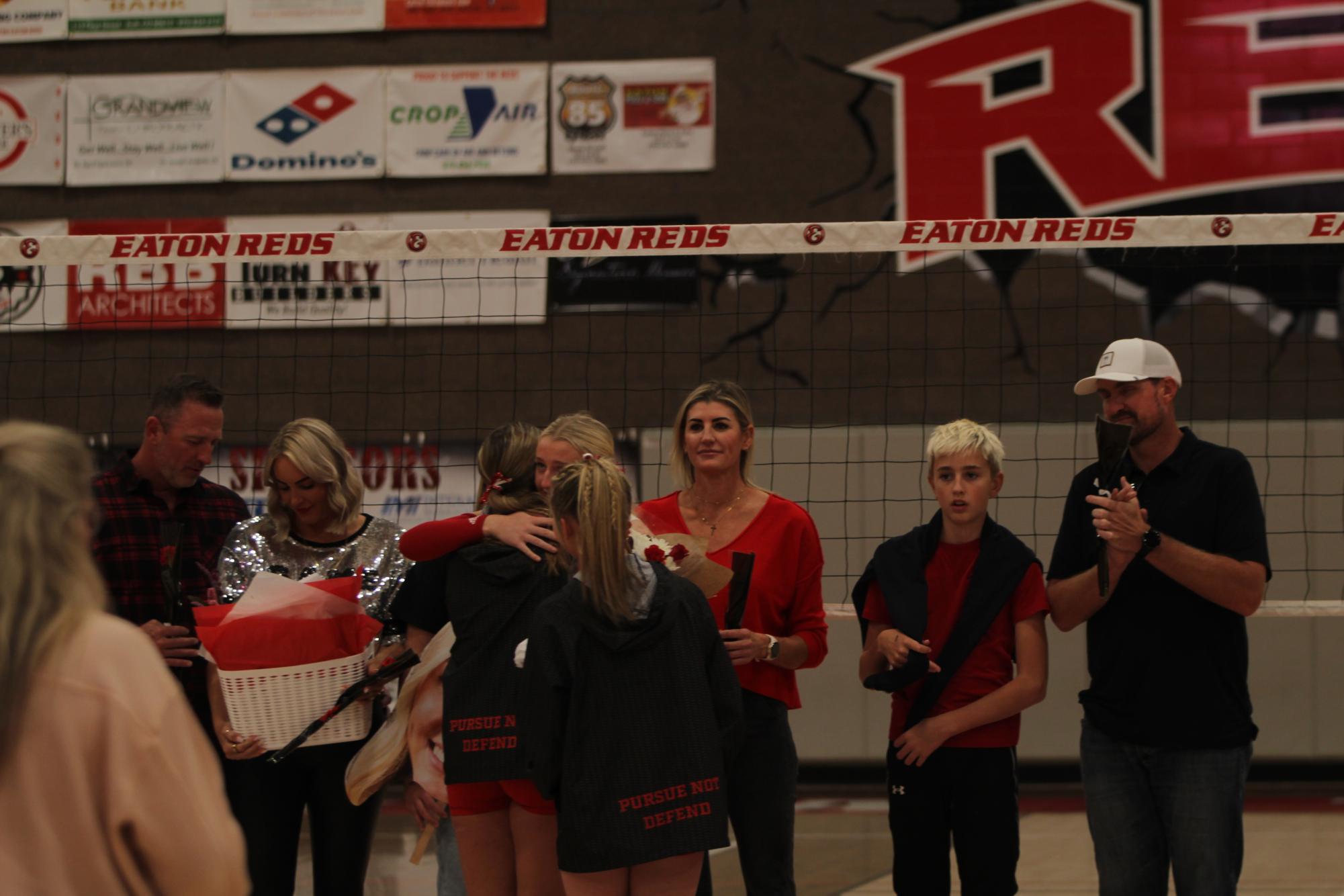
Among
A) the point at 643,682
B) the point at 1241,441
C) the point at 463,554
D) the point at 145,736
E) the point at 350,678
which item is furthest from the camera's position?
the point at 1241,441

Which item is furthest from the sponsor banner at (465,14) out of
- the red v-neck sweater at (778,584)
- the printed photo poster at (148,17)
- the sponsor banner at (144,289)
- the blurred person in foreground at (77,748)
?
the blurred person in foreground at (77,748)

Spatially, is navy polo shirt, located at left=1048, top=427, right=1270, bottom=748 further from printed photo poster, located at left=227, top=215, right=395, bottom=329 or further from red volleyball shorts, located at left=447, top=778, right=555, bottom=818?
printed photo poster, located at left=227, top=215, right=395, bottom=329

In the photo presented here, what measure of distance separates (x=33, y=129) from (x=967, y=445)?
7.74 meters

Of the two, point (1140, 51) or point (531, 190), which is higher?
point (1140, 51)

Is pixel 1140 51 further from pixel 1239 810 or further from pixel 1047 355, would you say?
pixel 1239 810

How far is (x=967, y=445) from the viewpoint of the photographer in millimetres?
3619

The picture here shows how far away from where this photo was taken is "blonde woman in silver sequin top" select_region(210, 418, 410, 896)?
3.55 meters

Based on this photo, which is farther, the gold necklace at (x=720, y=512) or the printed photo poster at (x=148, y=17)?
the printed photo poster at (x=148, y=17)

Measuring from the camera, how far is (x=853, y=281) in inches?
332

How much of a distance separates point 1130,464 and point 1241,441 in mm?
5019

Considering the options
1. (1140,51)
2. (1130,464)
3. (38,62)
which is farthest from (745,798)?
(38,62)

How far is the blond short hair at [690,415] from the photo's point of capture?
3.71 meters

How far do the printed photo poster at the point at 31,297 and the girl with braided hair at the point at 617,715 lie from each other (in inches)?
282

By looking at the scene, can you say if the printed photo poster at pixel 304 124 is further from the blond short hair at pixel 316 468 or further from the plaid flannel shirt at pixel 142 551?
the blond short hair at pixel 316 468
